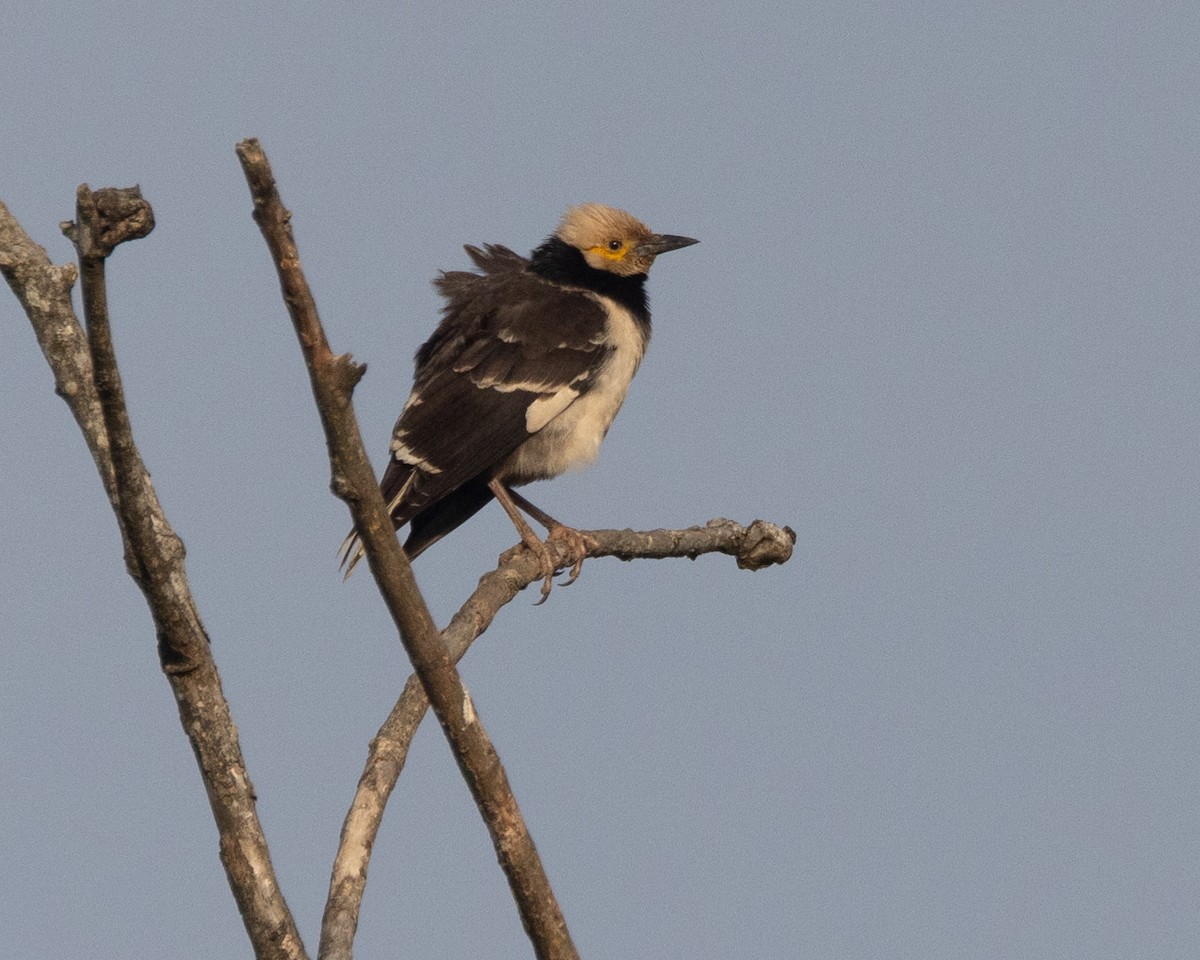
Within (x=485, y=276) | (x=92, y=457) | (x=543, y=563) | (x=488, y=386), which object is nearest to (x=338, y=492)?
(x=92, y=457)

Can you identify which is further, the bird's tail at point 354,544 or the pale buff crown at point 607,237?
the pale buff crown at point 607,237

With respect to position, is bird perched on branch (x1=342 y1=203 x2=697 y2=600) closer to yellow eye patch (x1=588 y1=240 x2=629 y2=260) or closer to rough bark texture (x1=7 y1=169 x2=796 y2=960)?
yellow eye patch (x1=588 y1=240 x2=629 y2=260)

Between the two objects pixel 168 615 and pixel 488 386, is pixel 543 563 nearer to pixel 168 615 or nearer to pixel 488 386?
pixel 488 386

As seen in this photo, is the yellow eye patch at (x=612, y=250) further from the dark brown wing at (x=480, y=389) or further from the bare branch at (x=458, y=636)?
the bare branch at (x=458, y=636)

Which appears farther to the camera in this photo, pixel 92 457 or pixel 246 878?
pixel 92 457

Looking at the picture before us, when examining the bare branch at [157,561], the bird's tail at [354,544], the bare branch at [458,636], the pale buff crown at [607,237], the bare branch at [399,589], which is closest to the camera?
the bare branch at [399,589]

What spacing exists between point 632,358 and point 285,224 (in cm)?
533

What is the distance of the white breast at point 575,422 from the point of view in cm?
827

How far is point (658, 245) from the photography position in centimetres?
959

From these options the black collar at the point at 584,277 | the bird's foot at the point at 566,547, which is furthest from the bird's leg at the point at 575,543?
the black collar at the point at 584,277

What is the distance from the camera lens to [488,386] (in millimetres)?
8109

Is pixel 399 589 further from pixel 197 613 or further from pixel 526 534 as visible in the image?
pixel 526 534

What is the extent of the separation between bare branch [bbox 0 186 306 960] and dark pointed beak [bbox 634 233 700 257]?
4.93 meters

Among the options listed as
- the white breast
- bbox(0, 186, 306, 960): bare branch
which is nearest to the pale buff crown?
the white breast
